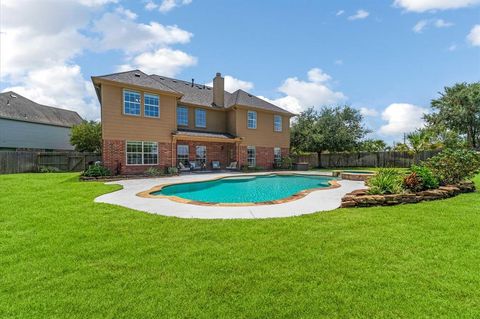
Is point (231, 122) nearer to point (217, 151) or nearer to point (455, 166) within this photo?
point (217, 151)

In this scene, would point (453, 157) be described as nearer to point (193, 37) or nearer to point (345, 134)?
point (193, 37)

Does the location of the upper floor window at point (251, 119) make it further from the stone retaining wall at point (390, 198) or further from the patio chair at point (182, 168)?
the stone retaining wall at point (390, 198)

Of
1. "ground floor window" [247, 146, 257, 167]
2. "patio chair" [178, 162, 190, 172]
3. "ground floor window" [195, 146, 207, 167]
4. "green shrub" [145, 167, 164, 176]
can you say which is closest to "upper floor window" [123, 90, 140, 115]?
"green shrub" [145, 167, 164, 176]

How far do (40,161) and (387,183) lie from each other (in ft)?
74.8

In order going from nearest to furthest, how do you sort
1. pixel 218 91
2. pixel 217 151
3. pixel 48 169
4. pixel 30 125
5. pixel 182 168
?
1. pixel 48 169
2. pixel 182 168
3. pixel 217 151
4. pixel 218 91
5. pixel 30 125

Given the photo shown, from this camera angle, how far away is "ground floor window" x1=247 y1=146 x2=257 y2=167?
2203 cm

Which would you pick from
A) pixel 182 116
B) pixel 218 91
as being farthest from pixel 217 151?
pixel 218 91

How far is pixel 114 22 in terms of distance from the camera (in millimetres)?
10781

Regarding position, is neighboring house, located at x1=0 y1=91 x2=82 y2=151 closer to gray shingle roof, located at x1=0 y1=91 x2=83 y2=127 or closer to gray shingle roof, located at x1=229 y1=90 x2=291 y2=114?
gray shingle roof, located at x1=0 y1=91 x2=83 y2=127

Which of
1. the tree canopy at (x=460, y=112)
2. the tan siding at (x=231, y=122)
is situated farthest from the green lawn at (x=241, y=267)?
the tree canopy at (x=460, y=112)

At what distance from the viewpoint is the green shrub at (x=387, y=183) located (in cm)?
743

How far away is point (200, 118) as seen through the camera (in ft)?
68.6

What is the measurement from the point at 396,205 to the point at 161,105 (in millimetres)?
15027

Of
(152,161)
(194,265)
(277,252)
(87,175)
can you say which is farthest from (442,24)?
(87,175)
